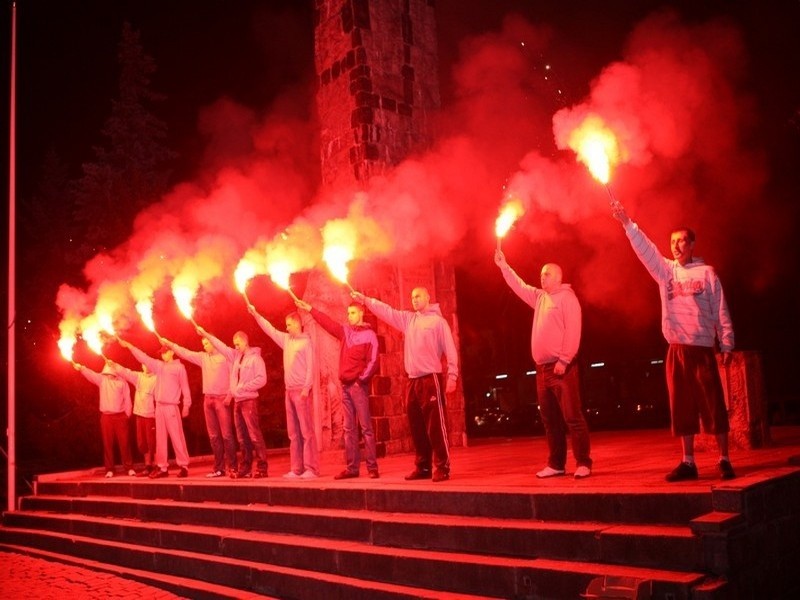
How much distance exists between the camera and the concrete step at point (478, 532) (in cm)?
501

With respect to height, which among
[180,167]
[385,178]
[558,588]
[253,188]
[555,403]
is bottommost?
[558,588]

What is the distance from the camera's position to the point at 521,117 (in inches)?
599

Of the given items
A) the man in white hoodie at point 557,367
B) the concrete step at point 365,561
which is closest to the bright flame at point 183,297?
the concrete step at point 365,561

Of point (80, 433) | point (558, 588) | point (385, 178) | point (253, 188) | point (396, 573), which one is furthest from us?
point (80, 433)

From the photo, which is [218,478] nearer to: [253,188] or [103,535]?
[103,535]

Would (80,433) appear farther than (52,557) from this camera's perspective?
Yes

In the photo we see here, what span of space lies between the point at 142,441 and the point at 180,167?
17.7m

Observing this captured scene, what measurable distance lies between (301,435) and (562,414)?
3.75 meters

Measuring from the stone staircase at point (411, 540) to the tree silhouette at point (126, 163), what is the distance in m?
16.7

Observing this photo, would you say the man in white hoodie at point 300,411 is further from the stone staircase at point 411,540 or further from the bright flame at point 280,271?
the bright flame at point 280,271

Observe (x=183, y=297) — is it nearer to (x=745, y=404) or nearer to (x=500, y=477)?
(x=500, y=477)

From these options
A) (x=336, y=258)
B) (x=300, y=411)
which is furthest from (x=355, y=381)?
(x=336, y=258)

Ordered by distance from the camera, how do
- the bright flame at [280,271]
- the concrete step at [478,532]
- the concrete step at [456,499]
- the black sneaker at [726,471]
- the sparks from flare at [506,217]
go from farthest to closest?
the bright flame at [280,271], the sparks from flare at [506,217], the black sneaker at [726,471], the concrete step at [456,499], the concrete step at [478,532]

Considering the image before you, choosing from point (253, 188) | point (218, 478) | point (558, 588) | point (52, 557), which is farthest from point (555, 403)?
point (253, 188)
